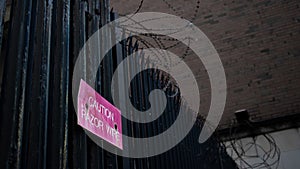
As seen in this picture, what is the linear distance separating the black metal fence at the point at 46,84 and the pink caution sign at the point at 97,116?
6 cm

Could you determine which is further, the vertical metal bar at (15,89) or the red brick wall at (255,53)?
the red brick wall at (255,53)

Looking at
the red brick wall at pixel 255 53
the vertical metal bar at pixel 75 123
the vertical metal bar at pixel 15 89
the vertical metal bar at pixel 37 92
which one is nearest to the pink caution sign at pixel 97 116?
the vertical metal bar at pixel 75 123

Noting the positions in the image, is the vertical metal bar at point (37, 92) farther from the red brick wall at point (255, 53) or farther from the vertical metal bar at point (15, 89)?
the red brick wall at point (255, 53)

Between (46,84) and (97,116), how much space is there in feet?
1.01

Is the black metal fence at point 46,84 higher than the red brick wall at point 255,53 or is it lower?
lower

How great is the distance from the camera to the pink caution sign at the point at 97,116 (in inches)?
66.0

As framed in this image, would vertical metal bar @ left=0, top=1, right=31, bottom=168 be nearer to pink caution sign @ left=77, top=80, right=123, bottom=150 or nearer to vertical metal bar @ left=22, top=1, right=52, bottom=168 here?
vertical metal bar @ left=22, top=1, right=52, bottom=168

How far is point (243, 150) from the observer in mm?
7668

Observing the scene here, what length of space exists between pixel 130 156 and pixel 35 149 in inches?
36.1

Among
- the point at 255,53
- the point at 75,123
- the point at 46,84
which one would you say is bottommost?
the point at 75,123

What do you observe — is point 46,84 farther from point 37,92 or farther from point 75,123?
point 75,123

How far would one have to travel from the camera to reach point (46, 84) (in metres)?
1.57

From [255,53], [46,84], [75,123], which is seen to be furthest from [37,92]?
[255,53]

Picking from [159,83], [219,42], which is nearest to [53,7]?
[159,83]
